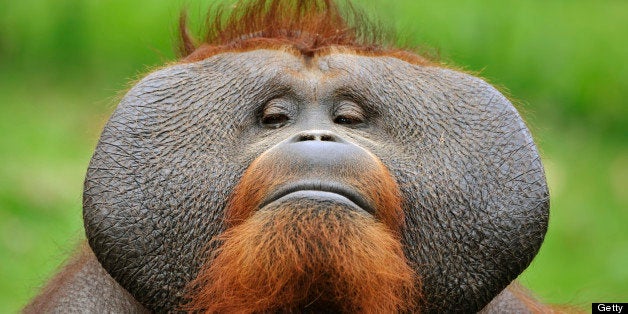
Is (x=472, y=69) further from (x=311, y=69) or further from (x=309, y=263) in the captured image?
(x=309, y=263)

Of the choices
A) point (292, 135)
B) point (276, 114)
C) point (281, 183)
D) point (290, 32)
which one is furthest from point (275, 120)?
point (290, 32)

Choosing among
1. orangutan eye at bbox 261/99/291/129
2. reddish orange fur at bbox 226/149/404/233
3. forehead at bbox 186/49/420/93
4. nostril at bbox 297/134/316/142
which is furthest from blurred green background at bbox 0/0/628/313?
nostril at bbox 297/134/316/142

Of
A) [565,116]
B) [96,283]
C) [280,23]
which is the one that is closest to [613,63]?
[565,116]

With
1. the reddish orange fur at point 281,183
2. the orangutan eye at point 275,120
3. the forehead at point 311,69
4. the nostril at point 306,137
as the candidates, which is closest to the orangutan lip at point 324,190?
the reddish orange fur at point 281,183

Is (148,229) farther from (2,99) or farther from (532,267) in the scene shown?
(2,99)

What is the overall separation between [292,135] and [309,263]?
441 mm

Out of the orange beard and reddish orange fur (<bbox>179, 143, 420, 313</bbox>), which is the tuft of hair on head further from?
the orange beard

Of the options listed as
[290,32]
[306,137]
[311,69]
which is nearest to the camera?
[306,137]

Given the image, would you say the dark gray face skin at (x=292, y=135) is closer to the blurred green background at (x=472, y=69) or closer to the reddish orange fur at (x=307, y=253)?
the reddish orange fur at (x=307, y=253)

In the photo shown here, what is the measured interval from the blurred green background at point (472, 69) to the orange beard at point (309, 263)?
4.95 meters

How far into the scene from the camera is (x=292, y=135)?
354 centimetres

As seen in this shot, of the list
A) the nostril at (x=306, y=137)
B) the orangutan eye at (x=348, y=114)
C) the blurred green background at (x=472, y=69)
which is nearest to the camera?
the nostril at (x=306, y=137)

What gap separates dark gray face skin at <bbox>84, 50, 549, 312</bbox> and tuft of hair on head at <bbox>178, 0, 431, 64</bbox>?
8.8 inches

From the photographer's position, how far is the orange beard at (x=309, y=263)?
333cm
